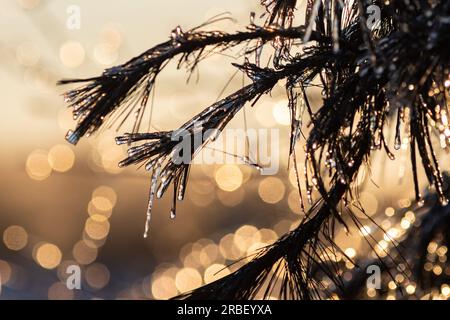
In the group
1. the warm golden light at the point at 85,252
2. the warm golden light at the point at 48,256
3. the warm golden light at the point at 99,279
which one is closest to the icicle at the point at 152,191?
the warm golden light at the point at 99,279

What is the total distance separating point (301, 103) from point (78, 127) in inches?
31.8

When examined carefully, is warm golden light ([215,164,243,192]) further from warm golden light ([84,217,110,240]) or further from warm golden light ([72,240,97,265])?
warm golden light ([72,240,97,265])

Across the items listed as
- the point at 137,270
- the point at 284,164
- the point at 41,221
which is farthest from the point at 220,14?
the point at 41,221

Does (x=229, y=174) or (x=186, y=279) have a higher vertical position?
(x=229, y=174)

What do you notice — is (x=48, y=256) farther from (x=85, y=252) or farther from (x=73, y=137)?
(x=73, y=137)

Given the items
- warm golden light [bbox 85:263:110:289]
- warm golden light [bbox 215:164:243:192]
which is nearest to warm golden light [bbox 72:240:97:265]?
warm golden light [bbox 85:263:110:289]

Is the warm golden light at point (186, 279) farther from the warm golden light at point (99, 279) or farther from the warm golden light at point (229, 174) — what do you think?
the warm golden light at point (229, 174)

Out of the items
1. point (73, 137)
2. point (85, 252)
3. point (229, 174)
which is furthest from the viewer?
point (85, 252)

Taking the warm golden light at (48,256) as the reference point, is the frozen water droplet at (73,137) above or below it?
above

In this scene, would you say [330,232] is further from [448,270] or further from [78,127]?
[448,270]

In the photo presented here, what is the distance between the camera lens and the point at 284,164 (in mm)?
6047

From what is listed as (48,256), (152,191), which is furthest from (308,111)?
(48,256)

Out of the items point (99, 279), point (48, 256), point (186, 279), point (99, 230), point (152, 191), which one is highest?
point (152, 191)

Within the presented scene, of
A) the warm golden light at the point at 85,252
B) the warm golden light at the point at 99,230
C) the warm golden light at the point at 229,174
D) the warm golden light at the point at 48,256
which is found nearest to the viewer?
the warm golden light at the point at 229,174
